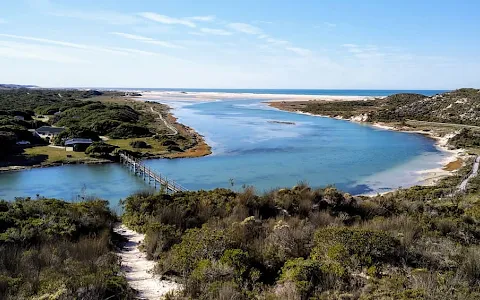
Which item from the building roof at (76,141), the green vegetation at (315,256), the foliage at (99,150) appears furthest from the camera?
the building roof at (76,141)

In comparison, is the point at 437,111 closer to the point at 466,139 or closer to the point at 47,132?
the point at 466,139

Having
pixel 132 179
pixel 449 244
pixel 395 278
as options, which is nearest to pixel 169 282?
pixel 395 278

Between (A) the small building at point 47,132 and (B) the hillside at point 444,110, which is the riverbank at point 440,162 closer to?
(B) the hillside at point 444,110

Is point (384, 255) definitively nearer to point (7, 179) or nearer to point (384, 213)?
point (384, 213)

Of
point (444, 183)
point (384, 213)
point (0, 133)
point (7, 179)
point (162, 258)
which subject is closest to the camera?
point (162, 258)

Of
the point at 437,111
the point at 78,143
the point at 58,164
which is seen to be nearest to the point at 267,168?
the point at 58,164

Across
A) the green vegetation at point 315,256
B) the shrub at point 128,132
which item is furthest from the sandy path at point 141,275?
the shrub at point 128,132
